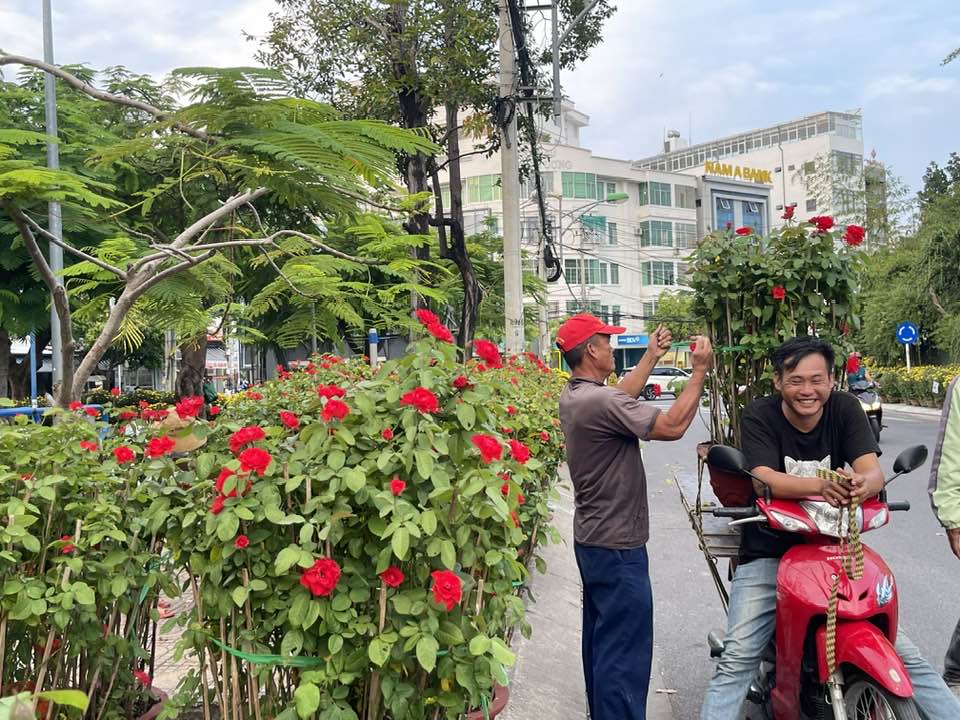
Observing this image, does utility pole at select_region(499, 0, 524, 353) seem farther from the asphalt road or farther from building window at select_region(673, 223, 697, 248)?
building window at select_region(673, 223, 697, 248)

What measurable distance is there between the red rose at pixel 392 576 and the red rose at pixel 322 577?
0.12 m

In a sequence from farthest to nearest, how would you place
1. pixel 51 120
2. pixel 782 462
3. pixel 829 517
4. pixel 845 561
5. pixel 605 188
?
pixel 605 188 < pixel 51 120 < pixel 782 462 < pixel 829 517 < pixel 845 561

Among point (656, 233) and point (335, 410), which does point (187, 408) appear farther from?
point (656, 233)

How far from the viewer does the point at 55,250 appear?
952 cm

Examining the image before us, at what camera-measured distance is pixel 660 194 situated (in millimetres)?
56219

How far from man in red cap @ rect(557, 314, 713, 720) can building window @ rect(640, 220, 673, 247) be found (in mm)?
53306

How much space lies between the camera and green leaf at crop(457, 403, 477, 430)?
2.28 m

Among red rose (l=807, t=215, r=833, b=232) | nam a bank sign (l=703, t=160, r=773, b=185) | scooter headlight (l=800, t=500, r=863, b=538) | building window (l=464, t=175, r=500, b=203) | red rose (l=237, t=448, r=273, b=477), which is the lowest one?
scooter headlight (l=800, t=500, r=863, b=538)

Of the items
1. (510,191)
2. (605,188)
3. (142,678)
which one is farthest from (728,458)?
(605,188)

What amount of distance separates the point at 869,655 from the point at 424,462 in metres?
1.57

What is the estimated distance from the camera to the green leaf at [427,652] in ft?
6.93

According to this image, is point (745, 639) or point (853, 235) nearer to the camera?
point (745, 639)

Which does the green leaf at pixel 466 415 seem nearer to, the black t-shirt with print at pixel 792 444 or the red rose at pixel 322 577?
the red rose at pixel 322 577

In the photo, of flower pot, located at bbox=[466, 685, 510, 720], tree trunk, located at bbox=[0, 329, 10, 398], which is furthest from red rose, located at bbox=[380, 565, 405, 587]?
tree trunk, located at bbox=[0, 329, 10, 398]
